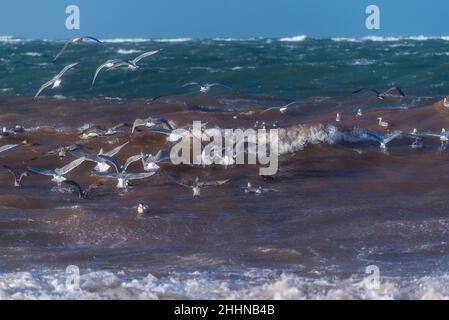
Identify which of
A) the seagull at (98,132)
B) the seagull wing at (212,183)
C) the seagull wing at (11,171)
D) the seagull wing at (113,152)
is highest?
the seagull at (98,132)

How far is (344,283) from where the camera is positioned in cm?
636

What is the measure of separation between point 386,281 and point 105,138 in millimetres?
7765

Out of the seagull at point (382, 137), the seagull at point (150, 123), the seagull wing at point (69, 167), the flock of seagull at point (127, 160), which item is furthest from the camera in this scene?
the seagull at point (150, 123)

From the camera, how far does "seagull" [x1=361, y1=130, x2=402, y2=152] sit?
41.7 ft

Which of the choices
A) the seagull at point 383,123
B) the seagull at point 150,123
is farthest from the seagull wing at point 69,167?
the seagull at point 383,123

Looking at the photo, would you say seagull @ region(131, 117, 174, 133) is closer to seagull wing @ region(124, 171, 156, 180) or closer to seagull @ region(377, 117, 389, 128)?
seagull wing @ region(124, 171, 156, 180)

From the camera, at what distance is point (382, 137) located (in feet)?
42.2

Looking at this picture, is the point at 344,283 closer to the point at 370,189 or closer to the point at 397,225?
the point at 397,225

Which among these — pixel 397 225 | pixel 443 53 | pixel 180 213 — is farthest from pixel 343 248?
pixel 443 53

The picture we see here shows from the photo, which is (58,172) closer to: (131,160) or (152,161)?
(131,160)

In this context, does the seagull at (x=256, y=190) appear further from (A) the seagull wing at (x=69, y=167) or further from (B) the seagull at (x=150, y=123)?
(B) the seagull at (x=150, y=123)

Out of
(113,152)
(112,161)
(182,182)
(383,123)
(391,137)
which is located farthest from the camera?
(383,123)

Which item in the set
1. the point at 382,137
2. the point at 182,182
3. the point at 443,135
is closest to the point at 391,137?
the point at 382,137

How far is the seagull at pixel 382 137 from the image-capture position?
12719 millimetres
